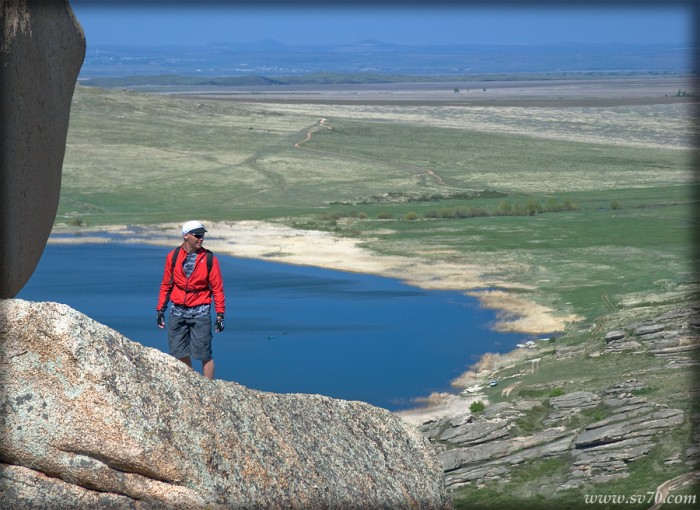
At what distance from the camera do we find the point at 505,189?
82312mm

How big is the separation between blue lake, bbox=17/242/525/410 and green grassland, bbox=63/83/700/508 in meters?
3.14

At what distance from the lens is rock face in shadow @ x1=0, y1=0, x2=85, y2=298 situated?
9.21 metres

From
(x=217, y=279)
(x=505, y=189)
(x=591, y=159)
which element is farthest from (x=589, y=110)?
(x=217, y=279)

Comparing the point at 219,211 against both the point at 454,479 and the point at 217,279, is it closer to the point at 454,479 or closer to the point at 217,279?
the point at 454,479

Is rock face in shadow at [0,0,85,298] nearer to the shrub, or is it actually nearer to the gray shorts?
the gray shorts

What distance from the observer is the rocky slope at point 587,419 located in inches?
965

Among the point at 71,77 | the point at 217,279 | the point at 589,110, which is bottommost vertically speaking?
the point at 589,110

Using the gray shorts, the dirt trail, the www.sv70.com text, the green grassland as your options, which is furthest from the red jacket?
the dirt trail

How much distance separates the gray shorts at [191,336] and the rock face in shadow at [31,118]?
89.2 inches

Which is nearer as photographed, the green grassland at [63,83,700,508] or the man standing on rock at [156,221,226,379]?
the man standing on rock at [156,221,226,379]

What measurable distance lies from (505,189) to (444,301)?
3712 cm

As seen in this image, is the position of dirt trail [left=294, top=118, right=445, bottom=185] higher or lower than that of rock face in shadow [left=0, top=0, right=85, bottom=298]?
lower

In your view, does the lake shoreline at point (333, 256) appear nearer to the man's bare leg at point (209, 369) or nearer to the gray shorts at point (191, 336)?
the gray shorts at point (191, 336)

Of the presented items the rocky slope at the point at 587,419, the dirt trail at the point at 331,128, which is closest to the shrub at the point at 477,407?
the rocky slope at the point at 587,419
